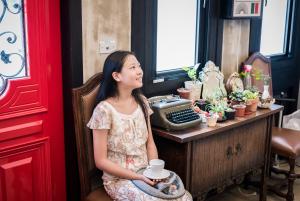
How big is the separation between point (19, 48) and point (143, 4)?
0.84 metres

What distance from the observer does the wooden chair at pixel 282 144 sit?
9.43 feet

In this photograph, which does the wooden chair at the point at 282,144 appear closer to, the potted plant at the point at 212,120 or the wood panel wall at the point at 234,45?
the wood panel wall at the point at 234,45

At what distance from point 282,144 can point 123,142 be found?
1471 millimetres

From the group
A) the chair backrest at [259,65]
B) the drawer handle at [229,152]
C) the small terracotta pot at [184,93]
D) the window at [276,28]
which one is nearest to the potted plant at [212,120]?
the drawer handle at [229,152]

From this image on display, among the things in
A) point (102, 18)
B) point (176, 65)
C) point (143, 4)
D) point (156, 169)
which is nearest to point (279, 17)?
point (176, 65)

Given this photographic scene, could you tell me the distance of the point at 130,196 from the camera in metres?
1.89

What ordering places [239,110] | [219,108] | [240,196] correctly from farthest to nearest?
[240,196]
[239,110]
[219,108]

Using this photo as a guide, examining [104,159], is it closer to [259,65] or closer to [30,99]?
[30,99]

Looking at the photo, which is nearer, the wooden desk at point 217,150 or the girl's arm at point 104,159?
the girl's arm at point 104,159

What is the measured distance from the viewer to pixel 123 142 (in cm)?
202

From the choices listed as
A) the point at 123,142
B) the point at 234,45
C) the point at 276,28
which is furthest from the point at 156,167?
the point at 276,28

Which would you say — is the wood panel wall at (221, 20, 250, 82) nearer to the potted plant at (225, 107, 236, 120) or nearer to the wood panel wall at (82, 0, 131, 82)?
the potted plant at (225, 107, 236, 120)

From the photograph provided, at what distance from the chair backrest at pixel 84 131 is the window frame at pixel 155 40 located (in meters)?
0.48

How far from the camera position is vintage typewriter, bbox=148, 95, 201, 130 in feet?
7.13
